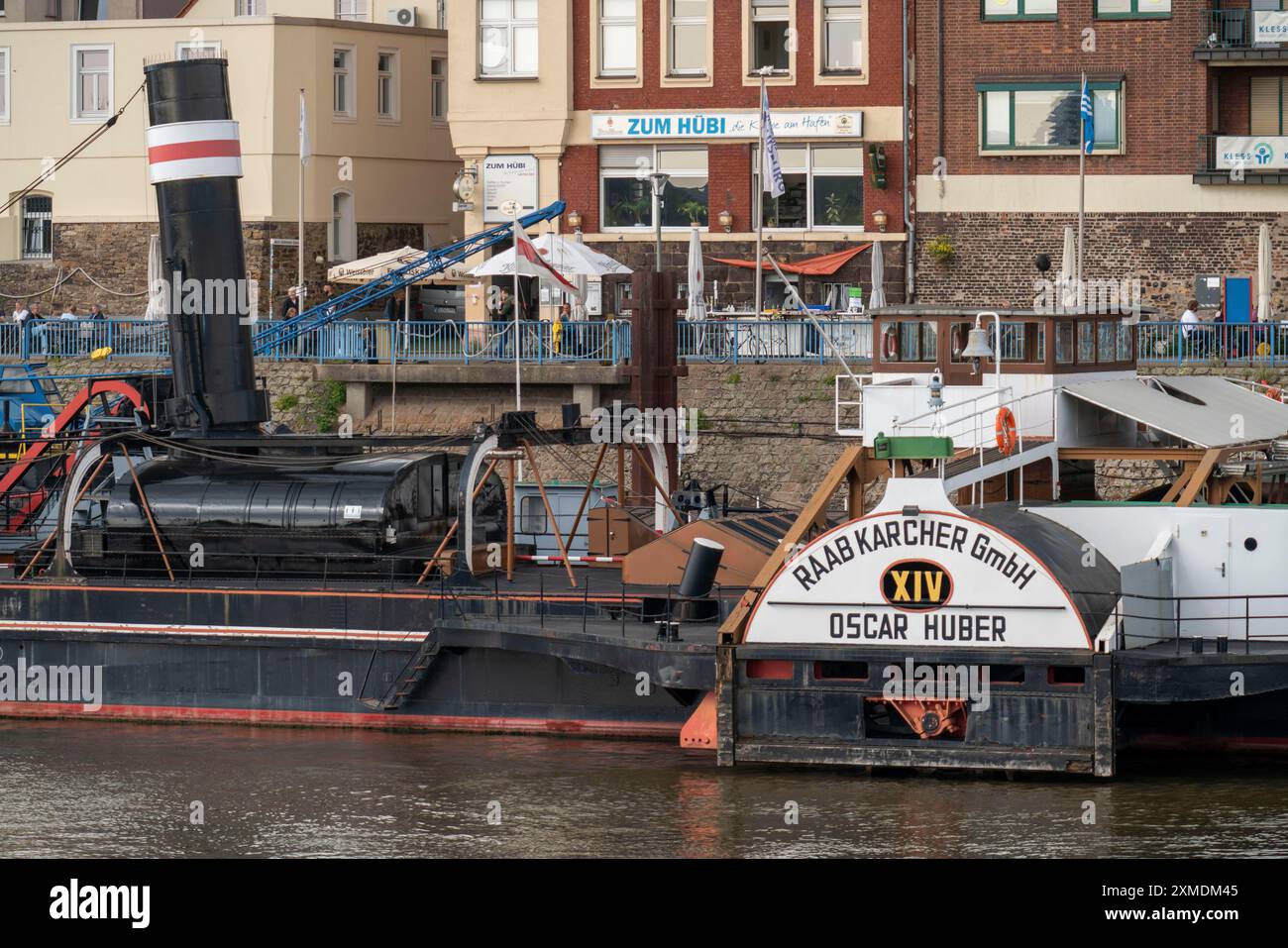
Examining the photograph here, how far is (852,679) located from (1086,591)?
2.86 metres

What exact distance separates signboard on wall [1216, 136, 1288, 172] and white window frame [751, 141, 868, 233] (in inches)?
302

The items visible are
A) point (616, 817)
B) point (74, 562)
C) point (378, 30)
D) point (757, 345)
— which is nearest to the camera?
point (616, 817)

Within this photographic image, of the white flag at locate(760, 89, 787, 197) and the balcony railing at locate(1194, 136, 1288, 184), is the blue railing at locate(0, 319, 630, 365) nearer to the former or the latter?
the white flag at locate(760, 89, 787, 197)

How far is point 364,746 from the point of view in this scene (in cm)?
3055

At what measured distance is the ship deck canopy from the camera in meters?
30.8

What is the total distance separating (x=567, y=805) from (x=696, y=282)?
76.4ft

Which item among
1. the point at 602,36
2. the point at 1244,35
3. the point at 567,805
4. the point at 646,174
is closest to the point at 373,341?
the point at 646,174

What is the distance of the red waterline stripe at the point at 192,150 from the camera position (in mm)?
34312

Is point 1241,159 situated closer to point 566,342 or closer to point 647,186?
point 647,186

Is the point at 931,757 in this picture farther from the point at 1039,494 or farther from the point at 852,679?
the point at 1039,494

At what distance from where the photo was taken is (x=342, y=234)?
59.5 meters

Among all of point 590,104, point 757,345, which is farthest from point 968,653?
point 590,104

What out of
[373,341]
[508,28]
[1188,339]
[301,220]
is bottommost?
[1188,339]

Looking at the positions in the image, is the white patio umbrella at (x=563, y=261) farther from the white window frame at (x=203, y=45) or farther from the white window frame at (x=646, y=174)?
the white window frame at (x=203, y=45)
